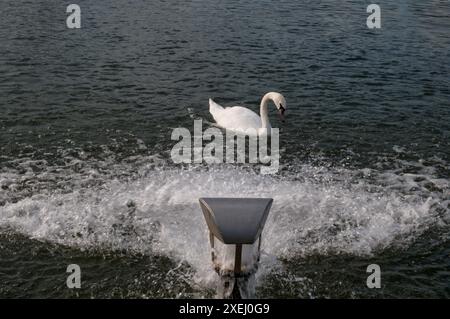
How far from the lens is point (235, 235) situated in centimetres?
870

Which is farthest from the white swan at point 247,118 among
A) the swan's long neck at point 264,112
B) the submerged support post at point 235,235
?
the submerged support post at point 235,235

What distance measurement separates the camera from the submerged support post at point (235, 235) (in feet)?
28.7

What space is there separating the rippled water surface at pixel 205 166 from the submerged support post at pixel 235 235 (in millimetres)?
1160

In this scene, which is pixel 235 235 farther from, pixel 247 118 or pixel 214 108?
pixel 214 108

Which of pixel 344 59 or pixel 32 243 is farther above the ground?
pixel 344 59

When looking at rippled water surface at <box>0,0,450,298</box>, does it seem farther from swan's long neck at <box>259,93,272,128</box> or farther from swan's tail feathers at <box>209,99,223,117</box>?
swan's long neck at <box>259,93,272,128</box>

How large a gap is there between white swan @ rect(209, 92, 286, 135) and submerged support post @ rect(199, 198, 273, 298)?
8.63 meters

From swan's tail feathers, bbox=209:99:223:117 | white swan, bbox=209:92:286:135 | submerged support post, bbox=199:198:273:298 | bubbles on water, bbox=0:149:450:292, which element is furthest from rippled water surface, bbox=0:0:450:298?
submerged support post, bbox=199:198:273:298

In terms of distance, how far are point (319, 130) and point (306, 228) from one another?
628 centimetres

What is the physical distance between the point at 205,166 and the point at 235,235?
7559 mm
